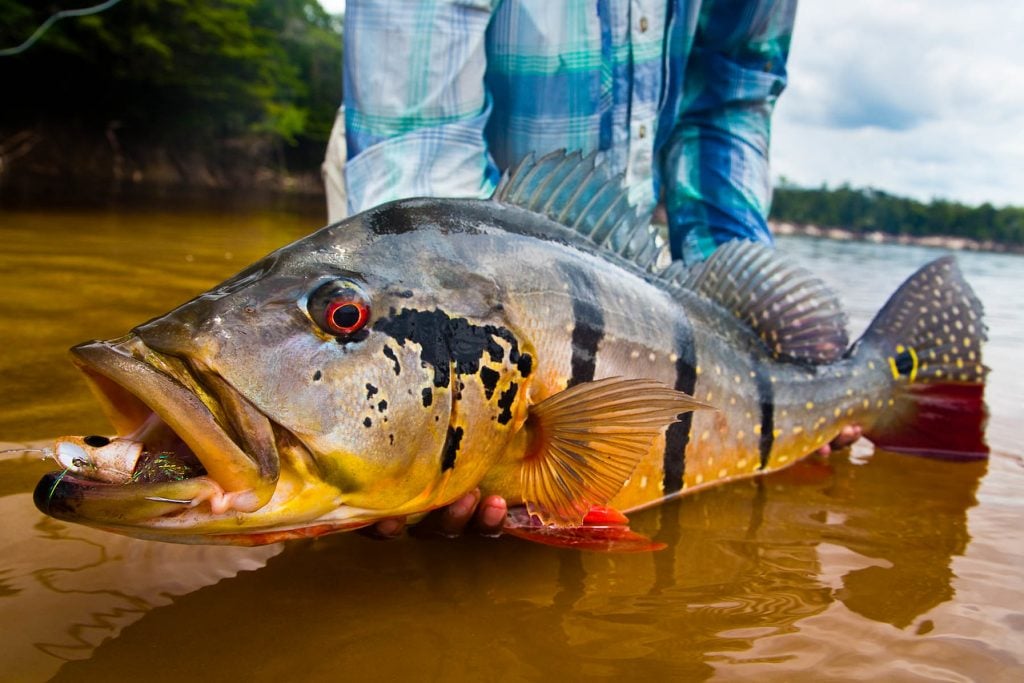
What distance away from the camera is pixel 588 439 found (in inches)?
67.0

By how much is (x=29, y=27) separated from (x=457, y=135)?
24.5 m

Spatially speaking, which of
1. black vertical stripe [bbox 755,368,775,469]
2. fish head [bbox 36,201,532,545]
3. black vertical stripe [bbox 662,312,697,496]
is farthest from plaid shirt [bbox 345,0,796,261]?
fish head [bbox 36,201,532,545]

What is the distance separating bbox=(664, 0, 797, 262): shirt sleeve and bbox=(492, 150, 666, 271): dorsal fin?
176 centimetres

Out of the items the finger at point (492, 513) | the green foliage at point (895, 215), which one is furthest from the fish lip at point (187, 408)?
the green foliage at point (895, 215)

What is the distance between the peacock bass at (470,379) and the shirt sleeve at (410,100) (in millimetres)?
780

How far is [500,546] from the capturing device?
1.93m

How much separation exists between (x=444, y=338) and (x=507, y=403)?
0.23 meters

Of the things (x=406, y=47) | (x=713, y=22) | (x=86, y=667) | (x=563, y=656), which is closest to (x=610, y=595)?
(x=563, y=656)

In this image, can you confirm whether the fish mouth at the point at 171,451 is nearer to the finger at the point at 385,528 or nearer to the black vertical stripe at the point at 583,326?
the finger at the point at 385,528

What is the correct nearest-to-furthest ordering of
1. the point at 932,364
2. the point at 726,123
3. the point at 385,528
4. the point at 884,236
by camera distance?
1. the point at 385,528
2. the point at 932,364
3. the point at 726,123
4. the point at 884,236

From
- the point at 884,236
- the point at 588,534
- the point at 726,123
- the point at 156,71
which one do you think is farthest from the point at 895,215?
the point at 588,534

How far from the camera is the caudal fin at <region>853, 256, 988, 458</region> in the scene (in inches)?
110

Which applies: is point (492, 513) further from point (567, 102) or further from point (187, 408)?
point (567, 102)

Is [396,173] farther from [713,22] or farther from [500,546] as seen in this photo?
[713,22]
